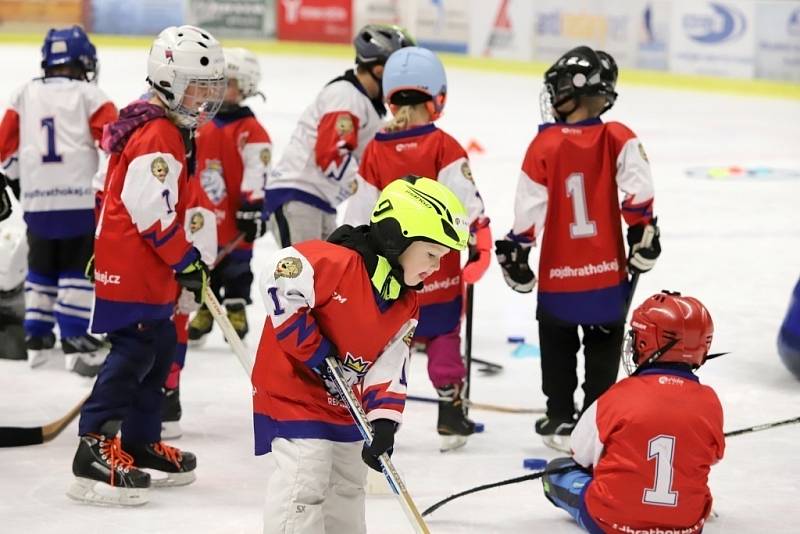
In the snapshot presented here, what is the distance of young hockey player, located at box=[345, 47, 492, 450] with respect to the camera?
4324 millimetres

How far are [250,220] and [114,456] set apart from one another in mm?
1876

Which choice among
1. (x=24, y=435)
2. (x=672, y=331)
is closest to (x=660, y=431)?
(x=672, y=331)

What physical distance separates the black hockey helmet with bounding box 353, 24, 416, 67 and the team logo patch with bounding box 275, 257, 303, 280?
2.23m

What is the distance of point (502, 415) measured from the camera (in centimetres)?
486

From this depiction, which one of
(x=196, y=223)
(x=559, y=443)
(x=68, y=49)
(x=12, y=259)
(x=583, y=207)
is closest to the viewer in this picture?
(x=196, y=223)

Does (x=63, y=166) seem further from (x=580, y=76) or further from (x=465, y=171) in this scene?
(x=580, y=76)

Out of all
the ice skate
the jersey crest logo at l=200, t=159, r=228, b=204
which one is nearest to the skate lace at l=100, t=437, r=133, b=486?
the ice skate

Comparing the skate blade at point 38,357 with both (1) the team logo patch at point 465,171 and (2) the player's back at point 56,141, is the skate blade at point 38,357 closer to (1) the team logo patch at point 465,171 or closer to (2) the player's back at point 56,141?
(2) the player's back at point 56,141

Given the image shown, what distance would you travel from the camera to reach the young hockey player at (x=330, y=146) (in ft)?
16.2

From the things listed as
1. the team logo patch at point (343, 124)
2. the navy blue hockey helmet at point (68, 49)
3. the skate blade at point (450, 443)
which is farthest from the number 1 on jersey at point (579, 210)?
the navy blue hockey helmet at point (68, 49)

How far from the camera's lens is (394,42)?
4945 mm

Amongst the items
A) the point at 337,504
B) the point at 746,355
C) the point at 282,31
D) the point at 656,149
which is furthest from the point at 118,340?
the point at 282,31

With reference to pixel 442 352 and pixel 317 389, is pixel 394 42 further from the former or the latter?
pixel 317 389

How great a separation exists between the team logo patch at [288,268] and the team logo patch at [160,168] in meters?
0.95
